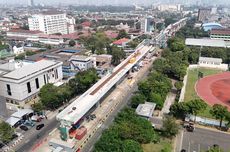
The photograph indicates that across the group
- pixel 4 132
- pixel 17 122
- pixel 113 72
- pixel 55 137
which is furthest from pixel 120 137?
pixel 113 72

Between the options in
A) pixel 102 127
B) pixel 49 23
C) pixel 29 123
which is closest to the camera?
pixel 102 127

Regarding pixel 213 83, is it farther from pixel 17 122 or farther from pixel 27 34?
pixel 27 34

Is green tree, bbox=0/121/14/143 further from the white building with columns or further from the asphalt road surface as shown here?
the white building with columns

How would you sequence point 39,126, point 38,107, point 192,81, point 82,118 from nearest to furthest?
point 39,126 → point 82,118 → point 38,107 → point 192,81

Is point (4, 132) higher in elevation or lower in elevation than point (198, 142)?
higher

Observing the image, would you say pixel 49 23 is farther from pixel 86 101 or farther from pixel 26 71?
pixel 86 101

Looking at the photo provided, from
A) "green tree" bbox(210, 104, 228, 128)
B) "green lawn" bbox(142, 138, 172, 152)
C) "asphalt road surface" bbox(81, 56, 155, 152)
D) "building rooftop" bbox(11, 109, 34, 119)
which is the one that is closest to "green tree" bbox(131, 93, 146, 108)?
"asphalt road surface" bbox(81, 56, 155, 152)

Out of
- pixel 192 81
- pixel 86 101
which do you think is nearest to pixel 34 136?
pixel 86 101

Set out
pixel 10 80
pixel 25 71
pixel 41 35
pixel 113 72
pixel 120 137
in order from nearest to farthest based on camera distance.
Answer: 1. pixel 120 137
2. pixel 10 80
3. pixel 25 71
4. pixel 113 72
5. pixel 41 35
